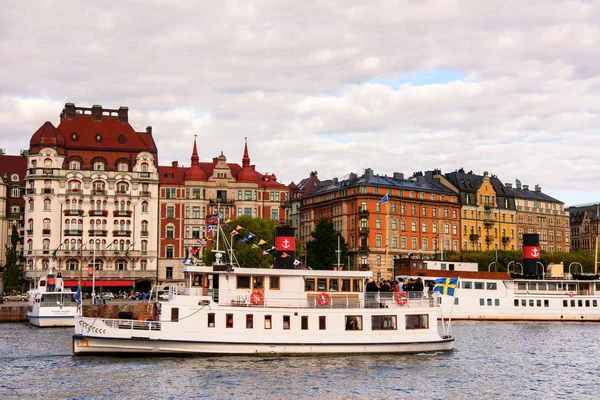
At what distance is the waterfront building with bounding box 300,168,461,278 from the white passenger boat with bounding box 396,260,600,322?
3422cm

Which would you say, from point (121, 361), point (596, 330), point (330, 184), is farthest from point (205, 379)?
point (330, 184)

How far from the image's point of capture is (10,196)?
13012cm

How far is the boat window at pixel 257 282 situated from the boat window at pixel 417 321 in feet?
29.5

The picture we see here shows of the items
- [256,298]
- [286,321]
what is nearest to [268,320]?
[286,321]

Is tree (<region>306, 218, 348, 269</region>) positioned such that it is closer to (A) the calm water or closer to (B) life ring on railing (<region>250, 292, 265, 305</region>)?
(A) the calm water

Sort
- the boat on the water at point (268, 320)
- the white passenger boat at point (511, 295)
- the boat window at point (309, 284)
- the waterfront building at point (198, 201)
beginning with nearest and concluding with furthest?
1. the boat on the water at point (268, 320)
2. the boat window at point (309, 284)
3. the white passenger boat at point (511, 295)
4. the waterfront building at point (198, 201)

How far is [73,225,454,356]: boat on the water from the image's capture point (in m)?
46.4

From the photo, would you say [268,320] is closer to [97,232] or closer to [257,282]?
[257,282]

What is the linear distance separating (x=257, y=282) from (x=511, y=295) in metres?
44.7

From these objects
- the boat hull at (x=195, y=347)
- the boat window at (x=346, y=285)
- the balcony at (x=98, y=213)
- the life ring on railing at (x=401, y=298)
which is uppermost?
the balcony at (x=98, y=213)

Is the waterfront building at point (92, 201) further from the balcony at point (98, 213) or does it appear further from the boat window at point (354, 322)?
the boat window at point (354, 322)

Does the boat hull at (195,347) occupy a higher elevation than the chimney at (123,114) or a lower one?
lower

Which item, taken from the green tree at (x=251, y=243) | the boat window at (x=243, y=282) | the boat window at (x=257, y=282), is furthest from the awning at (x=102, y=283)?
the boat window at (x=257, y=282)

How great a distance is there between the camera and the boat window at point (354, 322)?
160 ft
